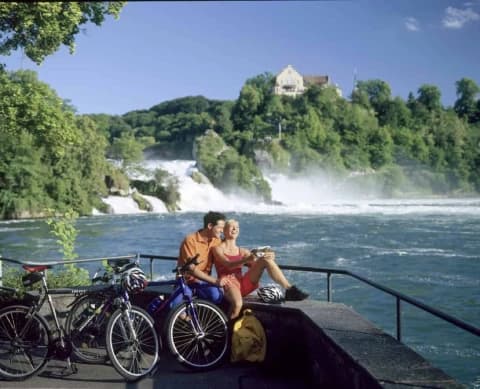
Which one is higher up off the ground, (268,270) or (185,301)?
(268,270)

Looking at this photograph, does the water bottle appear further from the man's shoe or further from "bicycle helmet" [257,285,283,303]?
the man's shoe

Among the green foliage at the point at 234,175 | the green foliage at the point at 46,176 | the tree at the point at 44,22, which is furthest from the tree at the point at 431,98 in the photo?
the tree at the point at 44,22

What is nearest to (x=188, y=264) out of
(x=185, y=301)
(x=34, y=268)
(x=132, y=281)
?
(x=185, y=301)

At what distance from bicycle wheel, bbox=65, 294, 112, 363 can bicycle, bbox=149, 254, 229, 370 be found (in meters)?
0.63

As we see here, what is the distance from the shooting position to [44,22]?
834 centimetres

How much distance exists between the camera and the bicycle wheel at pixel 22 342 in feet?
16.0

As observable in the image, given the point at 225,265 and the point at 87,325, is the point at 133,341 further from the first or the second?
the point at 225,265

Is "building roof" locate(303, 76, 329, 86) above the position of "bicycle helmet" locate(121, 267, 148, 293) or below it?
above

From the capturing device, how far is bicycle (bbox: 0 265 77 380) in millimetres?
4895

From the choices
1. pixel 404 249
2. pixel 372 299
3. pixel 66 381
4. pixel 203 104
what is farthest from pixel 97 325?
pixel 203 104

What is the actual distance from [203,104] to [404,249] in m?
140

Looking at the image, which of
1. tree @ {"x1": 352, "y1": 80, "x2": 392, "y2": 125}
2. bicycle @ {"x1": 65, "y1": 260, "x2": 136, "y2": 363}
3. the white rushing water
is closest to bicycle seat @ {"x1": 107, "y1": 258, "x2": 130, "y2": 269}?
bicycle @ {"x1": 65, "y1": 260, "x2": 136, "y2": 363}

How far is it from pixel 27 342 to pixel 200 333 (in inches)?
56.0

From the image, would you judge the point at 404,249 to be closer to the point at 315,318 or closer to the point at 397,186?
the point at 315,318
